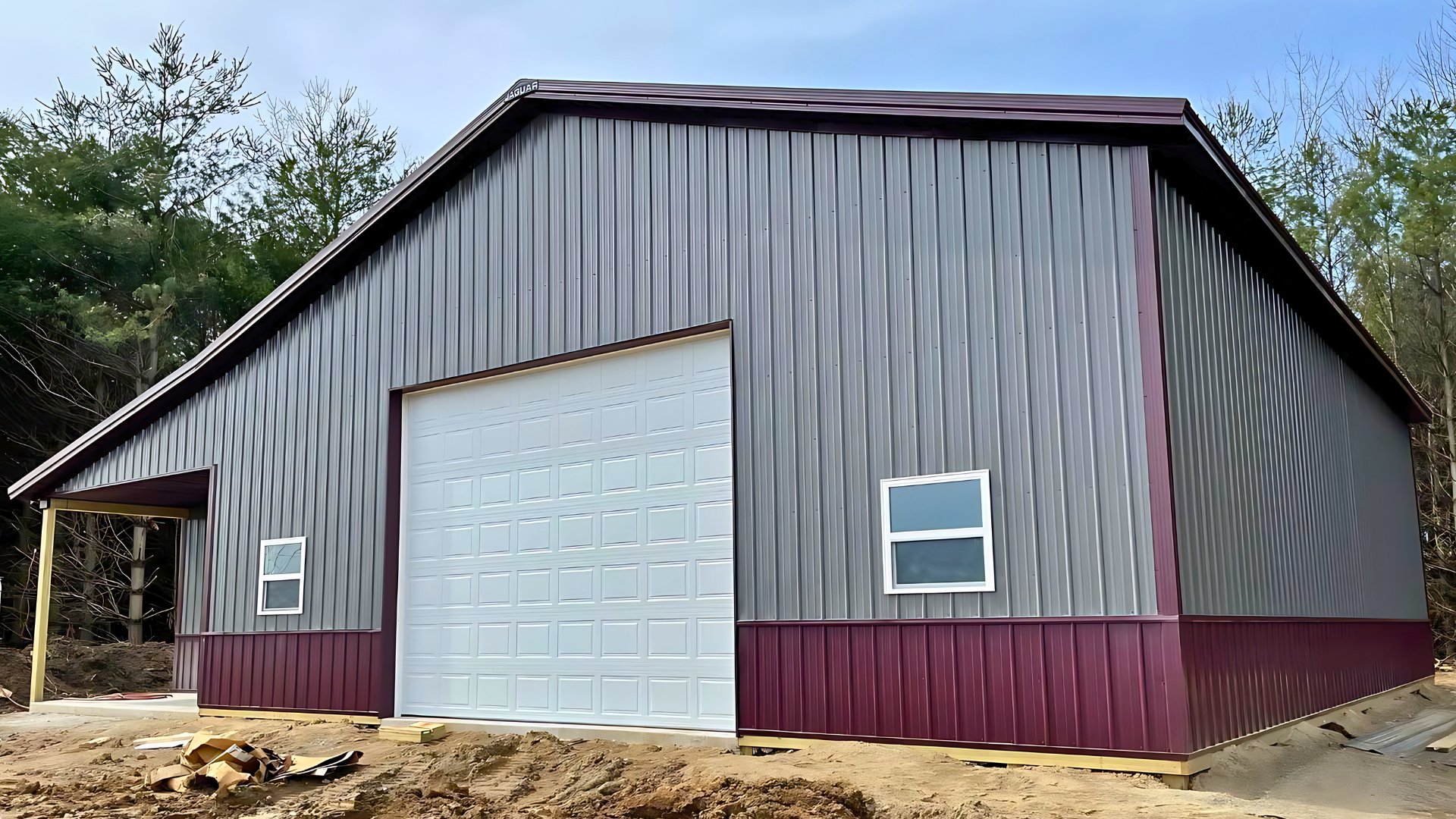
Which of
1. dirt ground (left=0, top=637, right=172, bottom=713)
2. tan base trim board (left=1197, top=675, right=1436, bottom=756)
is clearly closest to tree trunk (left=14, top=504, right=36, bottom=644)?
dirt ground (left=0, top=637, right=172, bottom=713)

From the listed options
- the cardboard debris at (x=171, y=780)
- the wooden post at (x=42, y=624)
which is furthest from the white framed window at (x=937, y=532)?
the wooden post at (x=42, y=624)

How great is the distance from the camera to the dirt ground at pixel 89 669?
17.9m

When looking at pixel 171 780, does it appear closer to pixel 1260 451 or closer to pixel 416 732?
pixel 416 732

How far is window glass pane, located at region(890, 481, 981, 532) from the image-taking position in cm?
794

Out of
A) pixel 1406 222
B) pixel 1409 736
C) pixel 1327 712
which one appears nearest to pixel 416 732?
pixel 1327 712

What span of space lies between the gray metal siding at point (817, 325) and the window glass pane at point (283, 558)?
20cm

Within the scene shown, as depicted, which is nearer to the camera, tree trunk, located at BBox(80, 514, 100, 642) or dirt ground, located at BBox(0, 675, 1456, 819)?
dirt ground, located at BBox(0, 675, 1456, 819)

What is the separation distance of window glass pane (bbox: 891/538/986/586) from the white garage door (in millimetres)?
1685

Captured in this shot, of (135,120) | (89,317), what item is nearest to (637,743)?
(89,317)

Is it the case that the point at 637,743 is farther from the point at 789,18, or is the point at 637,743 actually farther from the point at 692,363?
the point at 789,18

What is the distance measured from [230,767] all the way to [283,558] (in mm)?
4289

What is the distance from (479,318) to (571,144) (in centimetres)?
193

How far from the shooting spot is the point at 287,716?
12.0m

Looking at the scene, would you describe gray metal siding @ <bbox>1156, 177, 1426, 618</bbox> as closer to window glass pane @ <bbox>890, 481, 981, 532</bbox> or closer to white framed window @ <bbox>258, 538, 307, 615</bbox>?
window glass pane @ <bbox>890, 481, 981, 532</bbox>
